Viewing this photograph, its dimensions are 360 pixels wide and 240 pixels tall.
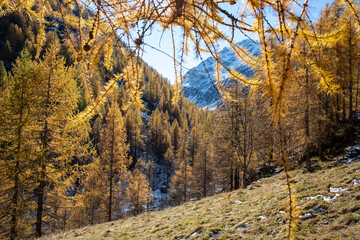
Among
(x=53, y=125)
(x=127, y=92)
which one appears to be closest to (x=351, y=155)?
(x=127, y=92)

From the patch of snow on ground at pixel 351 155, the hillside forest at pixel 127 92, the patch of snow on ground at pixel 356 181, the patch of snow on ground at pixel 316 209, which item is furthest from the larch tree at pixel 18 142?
the patch of snow on ground at pixel 351 155

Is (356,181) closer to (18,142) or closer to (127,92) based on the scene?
(127,92)

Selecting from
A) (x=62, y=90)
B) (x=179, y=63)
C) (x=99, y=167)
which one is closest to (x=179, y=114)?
(x=99, y=167)

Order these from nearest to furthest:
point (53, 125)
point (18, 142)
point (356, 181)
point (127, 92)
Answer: point (127, 92), point (356, 181), point (18, 142), point (53, 125)

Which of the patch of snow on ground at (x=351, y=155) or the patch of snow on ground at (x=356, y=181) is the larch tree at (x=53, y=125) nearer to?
the patch of snow on ground at (x=356, y=181)

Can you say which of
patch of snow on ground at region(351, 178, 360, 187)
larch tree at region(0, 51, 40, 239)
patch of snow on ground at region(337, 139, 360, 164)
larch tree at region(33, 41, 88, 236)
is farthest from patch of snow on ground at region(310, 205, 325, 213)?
larch tree at region(0, 51, 40, 239)

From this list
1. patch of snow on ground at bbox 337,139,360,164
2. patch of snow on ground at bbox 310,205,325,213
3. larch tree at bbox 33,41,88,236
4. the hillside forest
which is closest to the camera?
the hillside forest

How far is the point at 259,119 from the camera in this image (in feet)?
34.6

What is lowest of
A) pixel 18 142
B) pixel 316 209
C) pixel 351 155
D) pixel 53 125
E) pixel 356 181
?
pixel 316 209

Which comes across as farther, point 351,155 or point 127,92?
point 351,155

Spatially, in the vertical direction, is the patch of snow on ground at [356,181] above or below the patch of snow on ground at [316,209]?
above

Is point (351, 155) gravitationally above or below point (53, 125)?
below

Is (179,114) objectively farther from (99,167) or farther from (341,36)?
(341,36)

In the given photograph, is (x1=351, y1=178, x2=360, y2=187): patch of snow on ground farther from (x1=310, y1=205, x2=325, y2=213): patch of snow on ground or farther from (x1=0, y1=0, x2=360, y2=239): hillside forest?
(x1=0, y1=0, x2=360, y2=239): hillside forest
